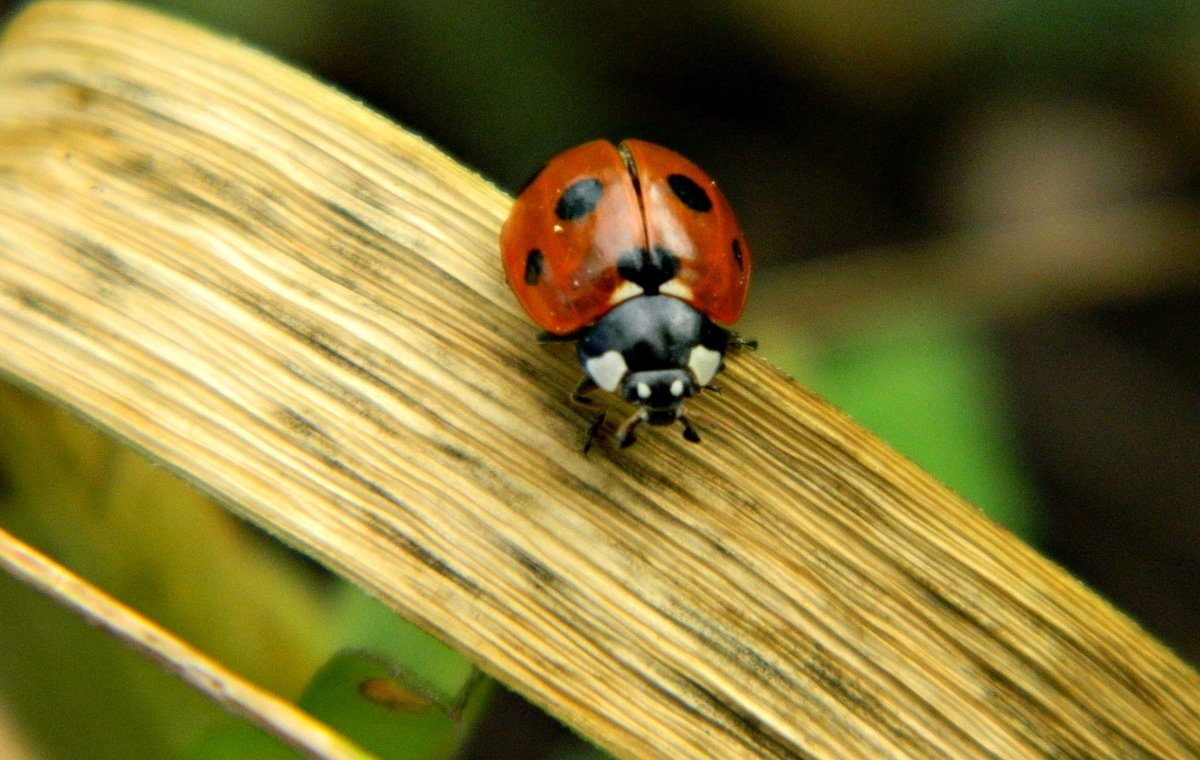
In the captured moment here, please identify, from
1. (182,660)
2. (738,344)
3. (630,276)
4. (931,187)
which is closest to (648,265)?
(630,276)

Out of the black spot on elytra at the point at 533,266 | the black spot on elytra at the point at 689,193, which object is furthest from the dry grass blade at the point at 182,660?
the black spot on elytra at the point at 689,193

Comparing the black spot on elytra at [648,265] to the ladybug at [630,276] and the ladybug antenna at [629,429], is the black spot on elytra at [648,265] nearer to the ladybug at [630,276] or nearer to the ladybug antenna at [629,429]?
the ladybug at [630,276]

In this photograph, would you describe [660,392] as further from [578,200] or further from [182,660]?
[182,660]

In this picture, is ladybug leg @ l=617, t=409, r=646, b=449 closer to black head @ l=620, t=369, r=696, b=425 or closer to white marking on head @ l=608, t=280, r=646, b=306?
black head @ l=620, t=369, r=696, b=425

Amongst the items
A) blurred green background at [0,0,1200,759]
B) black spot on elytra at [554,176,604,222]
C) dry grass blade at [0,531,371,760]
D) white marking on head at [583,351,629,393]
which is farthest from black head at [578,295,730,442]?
blurred green background at [0,0,1200,759]

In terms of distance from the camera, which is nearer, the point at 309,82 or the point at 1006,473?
the point at 309,82

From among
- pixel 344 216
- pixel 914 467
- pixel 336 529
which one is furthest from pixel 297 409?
pixel 914 467

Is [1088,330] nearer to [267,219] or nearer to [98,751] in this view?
[267,219]
